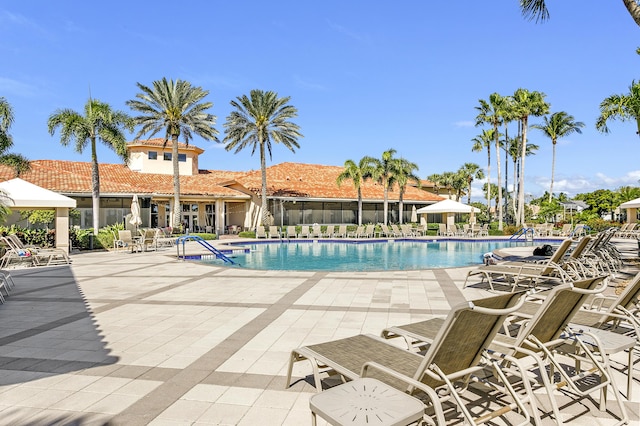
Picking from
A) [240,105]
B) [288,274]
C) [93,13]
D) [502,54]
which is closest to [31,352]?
[288,274]

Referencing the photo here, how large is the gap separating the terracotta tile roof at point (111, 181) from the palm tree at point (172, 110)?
334cm

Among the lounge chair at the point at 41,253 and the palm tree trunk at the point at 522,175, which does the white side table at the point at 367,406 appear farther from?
the palm tree trunk at the point at 522,175

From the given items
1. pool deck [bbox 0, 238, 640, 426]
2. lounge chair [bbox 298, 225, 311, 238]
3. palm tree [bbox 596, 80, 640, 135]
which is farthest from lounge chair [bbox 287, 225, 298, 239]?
palm tree [bbox 596, 80, 640, 135]

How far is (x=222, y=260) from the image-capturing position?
16062mm

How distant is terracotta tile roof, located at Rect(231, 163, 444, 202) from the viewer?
3062 centimetres

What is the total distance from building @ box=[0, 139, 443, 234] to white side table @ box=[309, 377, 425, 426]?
1043 inches

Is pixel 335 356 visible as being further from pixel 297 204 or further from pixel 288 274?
pixel 297 204

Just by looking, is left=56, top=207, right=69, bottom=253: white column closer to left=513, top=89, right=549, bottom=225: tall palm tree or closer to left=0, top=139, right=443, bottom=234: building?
left=0, top=139, right=443, bottom=234: building

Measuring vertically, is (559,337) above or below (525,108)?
below

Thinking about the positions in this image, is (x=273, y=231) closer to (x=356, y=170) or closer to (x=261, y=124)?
(x=261, y=124)

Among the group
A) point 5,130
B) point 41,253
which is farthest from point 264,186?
point 41,253

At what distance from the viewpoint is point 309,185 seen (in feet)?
111

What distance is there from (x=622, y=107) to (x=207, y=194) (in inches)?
969

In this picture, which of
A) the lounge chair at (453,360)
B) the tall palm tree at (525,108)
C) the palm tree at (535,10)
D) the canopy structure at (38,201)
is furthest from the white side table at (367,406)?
the tall palm tree at (525,108)
